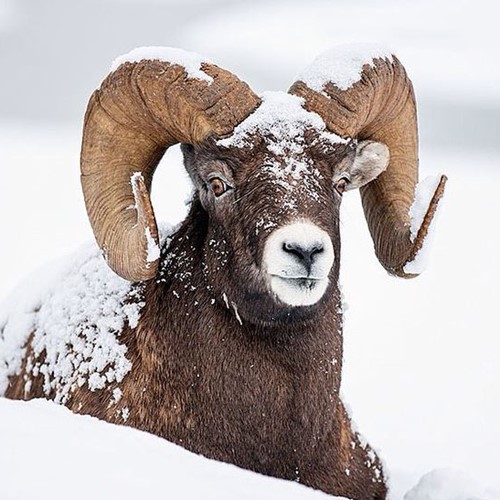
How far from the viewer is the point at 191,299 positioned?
5.75 metres

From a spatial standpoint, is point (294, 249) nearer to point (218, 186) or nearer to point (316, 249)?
point (316, 249)

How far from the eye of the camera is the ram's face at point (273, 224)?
5.06 m

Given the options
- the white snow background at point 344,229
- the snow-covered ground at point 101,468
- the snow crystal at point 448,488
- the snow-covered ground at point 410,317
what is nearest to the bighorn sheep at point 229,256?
the snow crystal at point 448,488

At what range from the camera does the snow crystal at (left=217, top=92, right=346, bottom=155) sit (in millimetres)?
5402

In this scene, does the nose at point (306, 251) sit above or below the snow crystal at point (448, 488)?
above

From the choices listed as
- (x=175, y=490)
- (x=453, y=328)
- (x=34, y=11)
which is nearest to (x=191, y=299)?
(x=175, y=490)

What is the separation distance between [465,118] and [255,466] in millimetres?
15907

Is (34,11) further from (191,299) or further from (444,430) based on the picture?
(191,299)

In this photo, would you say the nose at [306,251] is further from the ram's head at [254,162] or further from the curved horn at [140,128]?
the curved horn at [140,128]

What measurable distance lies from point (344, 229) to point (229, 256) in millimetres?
6361

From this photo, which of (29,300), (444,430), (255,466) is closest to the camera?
(255,466)

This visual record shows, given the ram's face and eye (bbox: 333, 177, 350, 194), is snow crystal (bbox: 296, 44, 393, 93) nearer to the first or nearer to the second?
the ram's face

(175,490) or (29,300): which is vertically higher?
(29,300)

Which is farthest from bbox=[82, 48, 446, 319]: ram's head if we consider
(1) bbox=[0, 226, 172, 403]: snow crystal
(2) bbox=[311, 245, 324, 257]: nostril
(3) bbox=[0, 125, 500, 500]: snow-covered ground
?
(3) bbox=[0, 125, 500, 500]: snow-covered ground
